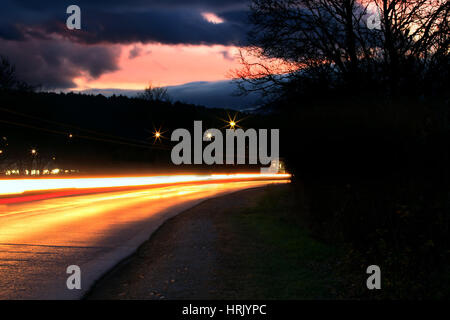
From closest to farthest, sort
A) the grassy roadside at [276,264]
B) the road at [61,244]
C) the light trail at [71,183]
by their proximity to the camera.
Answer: the grassy roadside at [276,264] < the road at [61,244] < the light trail at [71,183]

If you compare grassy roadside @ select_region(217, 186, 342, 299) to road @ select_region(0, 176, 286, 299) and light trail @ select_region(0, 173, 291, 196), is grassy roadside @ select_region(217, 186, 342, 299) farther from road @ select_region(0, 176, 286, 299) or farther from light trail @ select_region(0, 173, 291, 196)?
light trail @ select_region(0, 173, 291, 196)

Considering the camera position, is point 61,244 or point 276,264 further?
point 61,244

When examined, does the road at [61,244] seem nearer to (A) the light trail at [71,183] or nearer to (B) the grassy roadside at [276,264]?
(B) the grassy roadside at [276,264]

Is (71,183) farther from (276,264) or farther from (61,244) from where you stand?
(276,264)

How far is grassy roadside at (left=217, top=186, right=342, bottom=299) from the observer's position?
659 centimetres

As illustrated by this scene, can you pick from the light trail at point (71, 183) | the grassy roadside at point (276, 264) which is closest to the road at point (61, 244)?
the grassy roadside at point (276, 264)

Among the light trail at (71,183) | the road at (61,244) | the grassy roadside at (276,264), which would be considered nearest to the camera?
the grassy roadside at (276,264)

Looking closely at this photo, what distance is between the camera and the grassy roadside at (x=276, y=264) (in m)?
6.59

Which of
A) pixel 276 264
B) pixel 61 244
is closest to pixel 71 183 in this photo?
pixel 61 244

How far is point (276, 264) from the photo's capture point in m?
8.41
